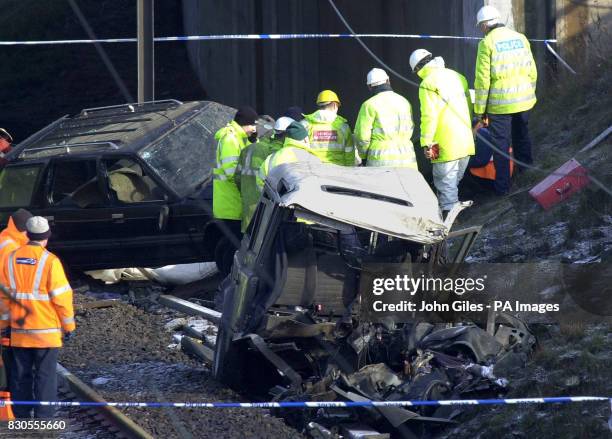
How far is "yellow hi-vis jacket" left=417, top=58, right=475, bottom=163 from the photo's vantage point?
39.2 ft

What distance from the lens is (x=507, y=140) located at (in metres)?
12.5

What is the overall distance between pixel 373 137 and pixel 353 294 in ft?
12.1

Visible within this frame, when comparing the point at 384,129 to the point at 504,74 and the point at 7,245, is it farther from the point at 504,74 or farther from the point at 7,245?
the point at 7,245

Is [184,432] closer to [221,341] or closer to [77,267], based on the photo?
[221,341]

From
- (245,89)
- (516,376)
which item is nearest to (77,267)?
(516,376)

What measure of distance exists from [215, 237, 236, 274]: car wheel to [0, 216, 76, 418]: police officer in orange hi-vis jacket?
137 inches

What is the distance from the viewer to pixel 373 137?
38.1 feet

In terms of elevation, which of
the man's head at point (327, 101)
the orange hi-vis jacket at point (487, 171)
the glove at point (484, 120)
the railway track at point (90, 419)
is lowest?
the railway track at point (90, 419)

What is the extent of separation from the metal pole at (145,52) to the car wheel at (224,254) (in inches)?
183

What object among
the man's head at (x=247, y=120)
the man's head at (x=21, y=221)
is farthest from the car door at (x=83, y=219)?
the man's head at (x=21, y=221)

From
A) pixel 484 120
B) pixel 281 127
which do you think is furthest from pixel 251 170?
pixel 484 120

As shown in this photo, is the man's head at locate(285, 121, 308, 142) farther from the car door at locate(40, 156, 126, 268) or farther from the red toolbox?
the car door at locate(40, 156, 126, 268)

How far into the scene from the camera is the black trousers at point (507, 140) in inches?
491

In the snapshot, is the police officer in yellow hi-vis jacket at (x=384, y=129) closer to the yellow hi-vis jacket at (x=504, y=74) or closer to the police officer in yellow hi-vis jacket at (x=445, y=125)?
the police officer in yellow hi-vis jacket at (x=445, y=125)
